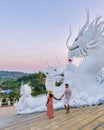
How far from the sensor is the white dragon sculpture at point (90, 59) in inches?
390

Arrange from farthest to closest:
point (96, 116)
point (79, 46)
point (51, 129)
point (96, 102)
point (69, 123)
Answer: point (79, 46) → point (96, 102) → point (96, 116) → point (69, 123) → point (51, 129)

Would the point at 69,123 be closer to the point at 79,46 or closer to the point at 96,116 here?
the point at 96,116

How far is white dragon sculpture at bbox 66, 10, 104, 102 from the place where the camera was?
32.5 ft

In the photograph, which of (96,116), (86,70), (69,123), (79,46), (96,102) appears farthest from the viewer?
(79,46)

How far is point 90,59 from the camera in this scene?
10.2 metres

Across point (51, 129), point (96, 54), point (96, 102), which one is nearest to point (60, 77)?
point (96, 54)

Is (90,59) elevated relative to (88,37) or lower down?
lower down

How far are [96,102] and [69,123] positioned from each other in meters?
3.19

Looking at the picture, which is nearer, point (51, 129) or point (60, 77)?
point (51, 129)

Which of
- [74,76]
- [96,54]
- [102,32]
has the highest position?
[102,32]

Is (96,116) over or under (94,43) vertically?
under

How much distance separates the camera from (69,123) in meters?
6.05

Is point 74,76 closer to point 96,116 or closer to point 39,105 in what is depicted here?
point 39,105

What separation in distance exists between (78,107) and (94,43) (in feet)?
8.75
